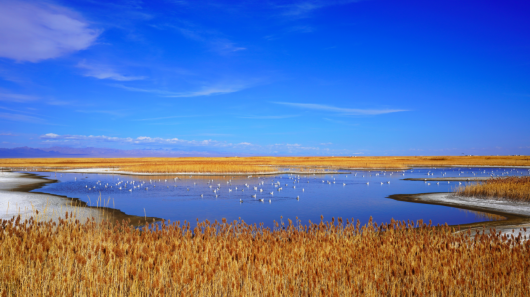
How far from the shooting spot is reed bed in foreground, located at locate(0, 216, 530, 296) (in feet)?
17.0

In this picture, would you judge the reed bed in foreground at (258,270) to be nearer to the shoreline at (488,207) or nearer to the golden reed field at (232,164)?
the shoreline at (488,207)

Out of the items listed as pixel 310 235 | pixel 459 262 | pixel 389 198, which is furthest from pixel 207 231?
pixel 389 198

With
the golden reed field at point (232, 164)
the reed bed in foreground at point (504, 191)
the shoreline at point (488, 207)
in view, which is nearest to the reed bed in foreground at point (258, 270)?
the shoreline at point (488, 207)

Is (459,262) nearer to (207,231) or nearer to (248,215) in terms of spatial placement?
(207,231)

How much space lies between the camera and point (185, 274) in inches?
222

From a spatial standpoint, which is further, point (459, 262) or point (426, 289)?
point (459, 262)

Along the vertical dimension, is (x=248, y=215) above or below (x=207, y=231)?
below

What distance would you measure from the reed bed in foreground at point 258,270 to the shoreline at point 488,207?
6.37 meters

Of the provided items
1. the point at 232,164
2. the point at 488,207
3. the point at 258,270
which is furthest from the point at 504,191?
the point at 232,164

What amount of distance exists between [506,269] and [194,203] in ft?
57.0

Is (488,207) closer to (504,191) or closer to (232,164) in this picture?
(504,191)

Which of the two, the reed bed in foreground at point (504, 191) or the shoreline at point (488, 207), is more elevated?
the reed bed in foreground at point (504, 191)

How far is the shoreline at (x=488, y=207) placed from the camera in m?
13.7

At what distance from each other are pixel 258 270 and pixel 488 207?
18.8 m
